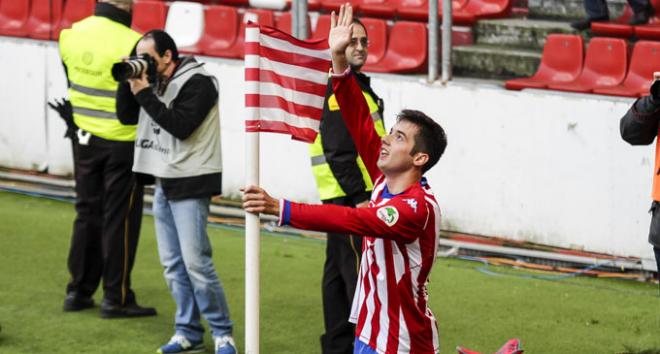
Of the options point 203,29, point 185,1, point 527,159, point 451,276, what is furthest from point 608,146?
point 185,1

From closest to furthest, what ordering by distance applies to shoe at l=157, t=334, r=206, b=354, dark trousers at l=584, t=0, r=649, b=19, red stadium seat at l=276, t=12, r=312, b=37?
shoe at l=157, t=334, r=206, b=354 < dark trousers at l=584, t=0, r=649, b=19 < red stadium seat at l=276, t=12, r=312, b=37

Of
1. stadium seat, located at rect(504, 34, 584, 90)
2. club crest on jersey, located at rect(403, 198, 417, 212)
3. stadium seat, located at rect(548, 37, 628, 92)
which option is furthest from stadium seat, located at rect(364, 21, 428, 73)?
club crest on jersey, located at rect(403, 198, 417, 212)

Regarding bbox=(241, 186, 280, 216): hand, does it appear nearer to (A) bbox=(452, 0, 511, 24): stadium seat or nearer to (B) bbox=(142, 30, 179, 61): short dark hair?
(B) bbox=(142, 30, 179, 61): short dark hair

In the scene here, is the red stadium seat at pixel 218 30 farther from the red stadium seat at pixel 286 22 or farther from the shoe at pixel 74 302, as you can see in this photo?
the shoe at pixel 74 302

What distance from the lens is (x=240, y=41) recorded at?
1280cm

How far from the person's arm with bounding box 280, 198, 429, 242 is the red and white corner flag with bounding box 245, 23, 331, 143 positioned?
0.53m

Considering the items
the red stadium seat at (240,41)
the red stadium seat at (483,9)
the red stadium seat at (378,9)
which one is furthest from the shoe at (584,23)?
the red stadium seat at (240,41)

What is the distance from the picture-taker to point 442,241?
10.7m

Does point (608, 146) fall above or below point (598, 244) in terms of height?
above

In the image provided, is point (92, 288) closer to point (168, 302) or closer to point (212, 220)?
point (168, 302)

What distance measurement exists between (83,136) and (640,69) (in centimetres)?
454

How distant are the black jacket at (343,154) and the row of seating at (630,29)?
407 centimetres

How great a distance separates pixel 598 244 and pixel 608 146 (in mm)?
773

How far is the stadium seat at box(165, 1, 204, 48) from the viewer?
13.0m
